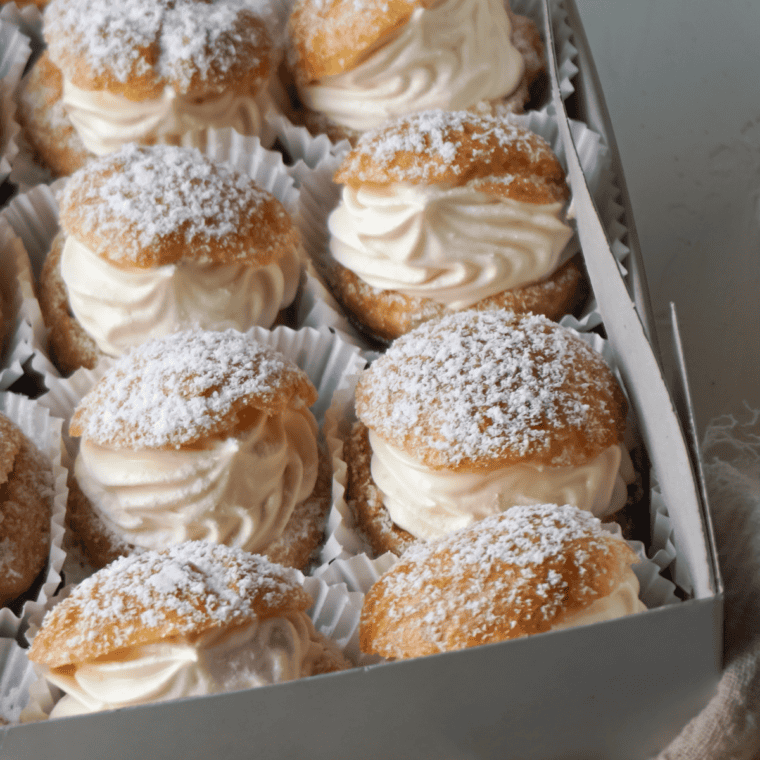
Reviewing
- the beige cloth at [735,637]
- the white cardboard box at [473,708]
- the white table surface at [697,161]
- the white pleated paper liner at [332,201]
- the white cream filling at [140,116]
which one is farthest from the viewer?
the white table surface at [697,161]

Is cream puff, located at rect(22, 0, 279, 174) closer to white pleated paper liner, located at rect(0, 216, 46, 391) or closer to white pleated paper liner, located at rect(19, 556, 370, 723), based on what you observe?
white pleated paper liner, located at rect(0, 216, 46, 391)

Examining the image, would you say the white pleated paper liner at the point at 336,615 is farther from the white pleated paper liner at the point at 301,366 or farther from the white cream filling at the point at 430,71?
the white cream filling at the point at 430,71

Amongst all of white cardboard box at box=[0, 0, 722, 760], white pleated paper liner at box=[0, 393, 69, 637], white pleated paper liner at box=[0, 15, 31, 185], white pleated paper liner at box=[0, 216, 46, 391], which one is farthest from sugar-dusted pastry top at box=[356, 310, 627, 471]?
white pleated paper liner at box=[0, 15, 31, 185]

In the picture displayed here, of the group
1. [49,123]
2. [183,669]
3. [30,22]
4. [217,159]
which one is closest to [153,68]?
[217,159]

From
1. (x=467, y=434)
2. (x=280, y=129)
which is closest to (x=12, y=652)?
(x=467, y=434)

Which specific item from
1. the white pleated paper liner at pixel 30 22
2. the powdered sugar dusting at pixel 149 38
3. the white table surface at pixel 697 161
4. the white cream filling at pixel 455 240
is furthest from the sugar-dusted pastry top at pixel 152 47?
the white table surface at pixel 697 161

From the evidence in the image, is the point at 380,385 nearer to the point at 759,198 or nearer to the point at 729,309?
the point at 729,309

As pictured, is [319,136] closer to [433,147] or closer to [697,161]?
[433,147]
